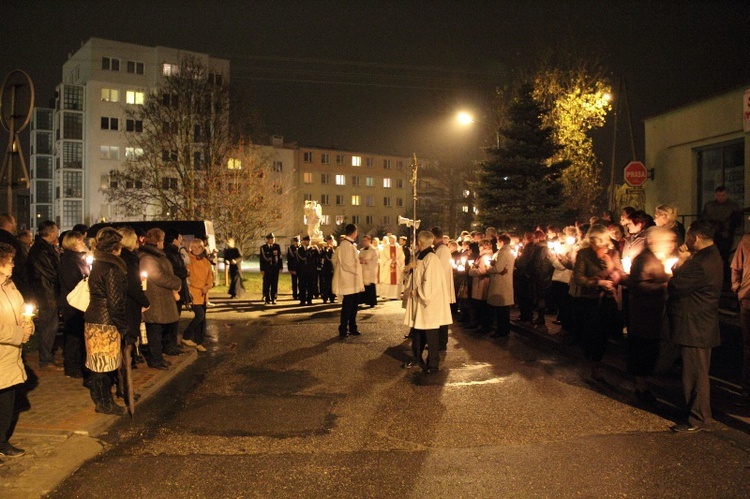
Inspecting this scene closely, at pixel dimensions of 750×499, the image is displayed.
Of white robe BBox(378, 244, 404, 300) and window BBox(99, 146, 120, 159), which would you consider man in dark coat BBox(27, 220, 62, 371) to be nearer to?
white robe BBox(378, 244, 404, 300)

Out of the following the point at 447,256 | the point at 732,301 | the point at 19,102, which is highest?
the point at 19,102

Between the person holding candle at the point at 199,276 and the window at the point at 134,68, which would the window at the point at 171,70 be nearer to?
the window at the point at 134,68

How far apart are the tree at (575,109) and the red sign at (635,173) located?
13.4 m

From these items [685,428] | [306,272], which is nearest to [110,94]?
[306,272]

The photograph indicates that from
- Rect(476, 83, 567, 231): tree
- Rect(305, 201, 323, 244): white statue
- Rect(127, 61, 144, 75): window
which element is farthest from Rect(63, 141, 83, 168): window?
Rect(476, 83, 567, 231): tree

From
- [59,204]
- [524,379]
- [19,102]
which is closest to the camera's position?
[19,102]

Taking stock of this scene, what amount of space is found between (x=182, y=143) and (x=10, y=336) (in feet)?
94.3

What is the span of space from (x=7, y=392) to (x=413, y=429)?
384 cm

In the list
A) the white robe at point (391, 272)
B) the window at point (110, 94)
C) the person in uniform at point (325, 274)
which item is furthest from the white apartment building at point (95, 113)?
the person in uniform at point (325, 274)

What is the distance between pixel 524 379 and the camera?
366 inches

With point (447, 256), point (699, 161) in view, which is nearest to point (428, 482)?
point (447, 256)

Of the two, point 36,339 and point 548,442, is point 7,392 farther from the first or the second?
point 36,339

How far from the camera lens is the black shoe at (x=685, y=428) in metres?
6.70

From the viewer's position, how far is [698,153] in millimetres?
19594
